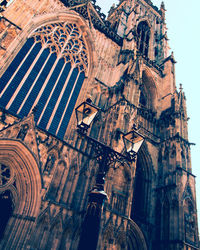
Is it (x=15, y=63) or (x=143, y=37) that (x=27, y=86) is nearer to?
(x=15, y=63)

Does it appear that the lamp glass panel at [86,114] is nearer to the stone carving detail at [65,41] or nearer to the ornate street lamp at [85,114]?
the ornate street lamp at [85,114]

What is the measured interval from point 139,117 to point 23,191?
911 cm

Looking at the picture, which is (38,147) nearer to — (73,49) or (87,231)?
(87,231)

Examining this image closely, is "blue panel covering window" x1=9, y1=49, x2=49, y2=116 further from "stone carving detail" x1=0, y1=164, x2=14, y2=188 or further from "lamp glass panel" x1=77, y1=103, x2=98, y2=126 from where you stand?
"lamp glass panel" x1=77, y1=103, x2=98, y2=126

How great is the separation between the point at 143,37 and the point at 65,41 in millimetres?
10408

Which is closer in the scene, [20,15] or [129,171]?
[129,171]

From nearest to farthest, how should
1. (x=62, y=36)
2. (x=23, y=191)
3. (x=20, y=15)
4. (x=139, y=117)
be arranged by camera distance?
(x=23, y=191) < (x=20, y=15) < (x=62, y=36) < (x=139, y=117)

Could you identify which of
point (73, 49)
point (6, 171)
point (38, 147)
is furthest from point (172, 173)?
point (73, 49)

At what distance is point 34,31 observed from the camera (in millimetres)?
11852

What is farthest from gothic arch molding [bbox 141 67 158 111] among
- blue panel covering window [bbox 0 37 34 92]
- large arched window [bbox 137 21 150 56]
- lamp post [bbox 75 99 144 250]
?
lamp post [bbox 75 99 144 250]

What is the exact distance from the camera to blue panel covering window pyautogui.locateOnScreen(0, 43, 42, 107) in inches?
363

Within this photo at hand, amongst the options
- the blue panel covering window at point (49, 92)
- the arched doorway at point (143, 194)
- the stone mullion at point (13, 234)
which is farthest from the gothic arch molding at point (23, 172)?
the arched doorway at point (143, 194)

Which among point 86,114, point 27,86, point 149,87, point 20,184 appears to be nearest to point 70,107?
point 27,86

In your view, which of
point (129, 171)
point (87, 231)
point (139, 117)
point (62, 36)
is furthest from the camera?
point (139, 117)
